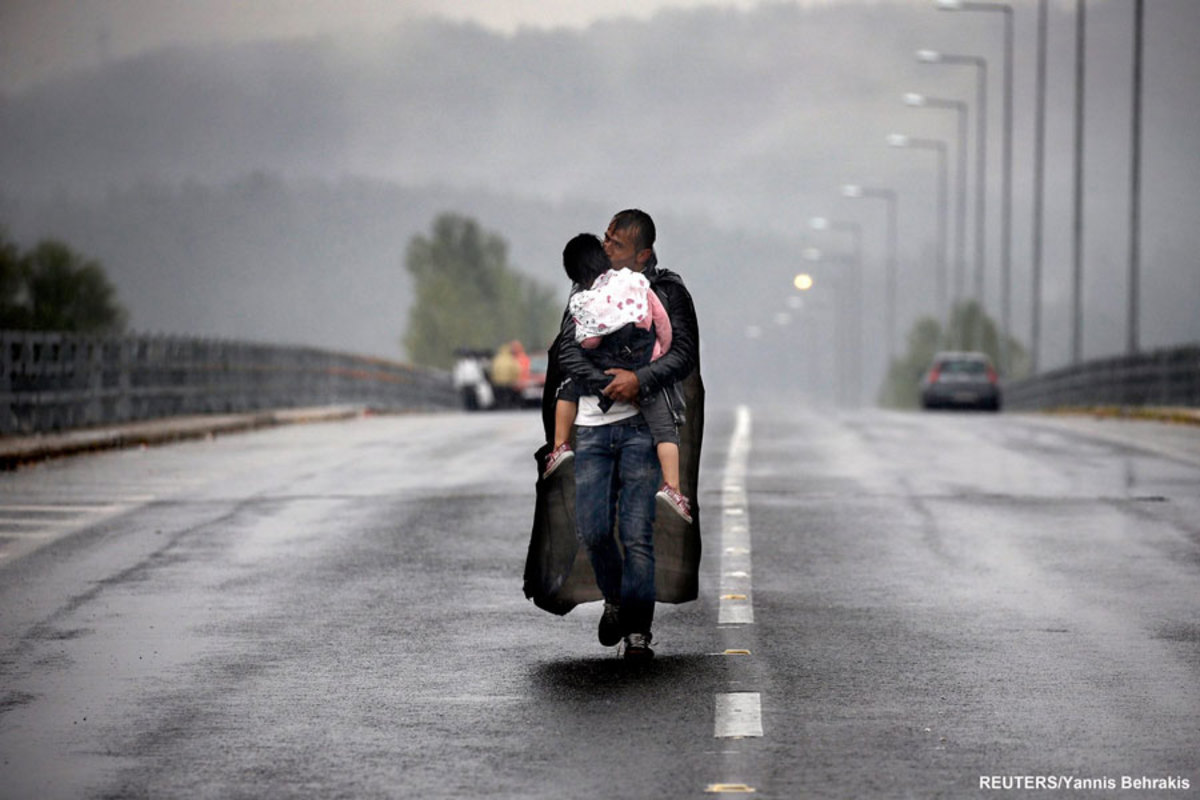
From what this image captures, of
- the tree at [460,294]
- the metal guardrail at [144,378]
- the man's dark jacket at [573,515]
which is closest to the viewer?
the man's dark jacket at [573,515]

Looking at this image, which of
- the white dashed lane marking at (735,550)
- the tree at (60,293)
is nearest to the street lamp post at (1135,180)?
the white dashed lane marking at (735,550)

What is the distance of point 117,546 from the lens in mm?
13602

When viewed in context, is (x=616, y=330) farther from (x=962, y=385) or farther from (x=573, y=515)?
(x=962, y=385)

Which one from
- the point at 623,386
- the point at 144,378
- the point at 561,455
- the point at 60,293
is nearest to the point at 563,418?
the point at 561,455

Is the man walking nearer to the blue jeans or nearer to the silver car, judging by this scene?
the blue jeans

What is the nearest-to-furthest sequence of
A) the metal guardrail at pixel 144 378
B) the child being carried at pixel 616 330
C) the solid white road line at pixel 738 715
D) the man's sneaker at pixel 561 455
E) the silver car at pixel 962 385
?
1. the solid white road line at pixel 738 715
2. the child being carried at pixel 616 330
3. the man's sneaker at pixel 561 455
4. the metal guardrail at pixel 144 378
5. the silver car at pixel 962 385

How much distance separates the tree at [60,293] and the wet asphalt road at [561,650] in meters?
124

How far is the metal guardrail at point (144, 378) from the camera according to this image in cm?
2516

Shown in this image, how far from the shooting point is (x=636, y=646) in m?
9.08

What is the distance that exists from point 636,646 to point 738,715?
1.23 m

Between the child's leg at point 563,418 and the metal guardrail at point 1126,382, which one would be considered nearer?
the child's leg at point 563,418

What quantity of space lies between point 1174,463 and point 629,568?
12951mm

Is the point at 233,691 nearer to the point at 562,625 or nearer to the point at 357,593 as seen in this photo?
the point at 562,625

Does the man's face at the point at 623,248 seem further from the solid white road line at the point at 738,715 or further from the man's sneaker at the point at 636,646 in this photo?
the solid white road line at the point at 738,715
